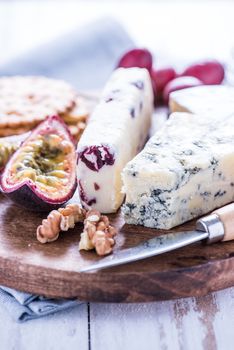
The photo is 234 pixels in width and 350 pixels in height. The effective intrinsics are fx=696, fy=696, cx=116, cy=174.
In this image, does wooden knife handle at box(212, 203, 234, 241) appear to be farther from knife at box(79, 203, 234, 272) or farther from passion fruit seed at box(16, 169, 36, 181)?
passion fruit seed at box(16, 169, 36, 181)

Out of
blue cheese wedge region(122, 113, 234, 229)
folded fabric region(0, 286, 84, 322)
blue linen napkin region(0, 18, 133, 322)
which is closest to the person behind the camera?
folded fabric region(0, 286, 84, 322)

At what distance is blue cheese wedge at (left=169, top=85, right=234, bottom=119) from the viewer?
2.90 m

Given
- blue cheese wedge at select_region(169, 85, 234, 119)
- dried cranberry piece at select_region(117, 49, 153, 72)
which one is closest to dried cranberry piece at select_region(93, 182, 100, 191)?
blue cheese wedge at select_region(169, 85, 234, 119)

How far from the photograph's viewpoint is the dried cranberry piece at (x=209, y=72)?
372 cm

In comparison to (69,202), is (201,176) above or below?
above

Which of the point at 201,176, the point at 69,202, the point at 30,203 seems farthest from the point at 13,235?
the point at 201,176

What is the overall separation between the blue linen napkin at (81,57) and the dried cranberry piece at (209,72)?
0.70 metres

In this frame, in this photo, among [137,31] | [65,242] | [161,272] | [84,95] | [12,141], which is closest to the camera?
[161,272]

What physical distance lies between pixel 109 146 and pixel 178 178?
0.30 meters

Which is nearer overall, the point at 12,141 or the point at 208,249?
the point at 208,249

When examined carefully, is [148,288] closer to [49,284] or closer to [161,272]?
[161,272]

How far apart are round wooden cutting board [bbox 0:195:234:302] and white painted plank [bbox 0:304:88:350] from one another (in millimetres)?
75

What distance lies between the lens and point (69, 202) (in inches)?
107

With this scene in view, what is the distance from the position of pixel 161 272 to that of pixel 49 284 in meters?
0.36
